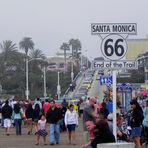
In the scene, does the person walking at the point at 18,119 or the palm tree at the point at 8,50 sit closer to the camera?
the person walking at the point at 18,119

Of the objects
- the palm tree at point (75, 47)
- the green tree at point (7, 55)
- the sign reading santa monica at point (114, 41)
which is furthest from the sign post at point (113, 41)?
the palm tree at point (75, 47)

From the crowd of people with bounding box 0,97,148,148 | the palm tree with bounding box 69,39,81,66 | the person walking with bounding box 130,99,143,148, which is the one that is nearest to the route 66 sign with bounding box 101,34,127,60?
the crowd of people with bounding box 0,97,148,148

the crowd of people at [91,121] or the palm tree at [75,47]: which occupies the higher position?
the palm tree at [75,47]

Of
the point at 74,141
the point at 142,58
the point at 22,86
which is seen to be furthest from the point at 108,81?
the point at 22,86

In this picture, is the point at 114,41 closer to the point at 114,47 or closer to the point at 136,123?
the point at 114,47

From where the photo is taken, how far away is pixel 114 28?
14141 mm

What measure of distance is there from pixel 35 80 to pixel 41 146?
87.4 metres

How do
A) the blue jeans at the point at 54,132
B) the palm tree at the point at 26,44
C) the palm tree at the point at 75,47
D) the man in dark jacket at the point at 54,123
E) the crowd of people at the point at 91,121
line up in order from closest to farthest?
the crowd of people at the point at 91,121, the blue jeans at the point at 54,132, the man in dark jacket at the point at 54,123, the palm tree at the point at 26,44, the palm tree at the point at 75,47

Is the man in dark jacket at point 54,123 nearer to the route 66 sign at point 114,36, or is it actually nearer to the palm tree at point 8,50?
the route 66 sign at point 114,36

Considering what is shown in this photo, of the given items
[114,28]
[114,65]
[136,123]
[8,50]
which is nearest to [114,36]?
[114,28]

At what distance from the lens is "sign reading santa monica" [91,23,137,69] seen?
13883mm

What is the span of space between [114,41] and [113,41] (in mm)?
25

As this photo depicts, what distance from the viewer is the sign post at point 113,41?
13.9m

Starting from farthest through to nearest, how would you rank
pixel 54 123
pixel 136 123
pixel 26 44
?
1. pixel 26 44
2. pixel 54 123
3. pixel 136 123
